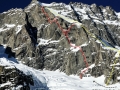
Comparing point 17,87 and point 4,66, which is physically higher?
point 4,66

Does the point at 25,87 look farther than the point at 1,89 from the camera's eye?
Yes

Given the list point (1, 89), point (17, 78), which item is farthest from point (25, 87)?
point (1, 89)

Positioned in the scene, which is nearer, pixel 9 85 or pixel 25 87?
pixel 9 85

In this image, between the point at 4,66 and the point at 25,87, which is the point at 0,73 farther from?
the point at 25,87

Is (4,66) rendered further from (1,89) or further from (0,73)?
(1,89)

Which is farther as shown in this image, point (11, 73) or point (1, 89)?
point (11, 73)

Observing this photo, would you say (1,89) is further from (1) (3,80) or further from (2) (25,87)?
(2) (25,87)

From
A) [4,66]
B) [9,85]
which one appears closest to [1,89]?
[9,85]
